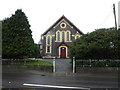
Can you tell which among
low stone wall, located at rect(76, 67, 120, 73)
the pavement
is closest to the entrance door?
the pavement

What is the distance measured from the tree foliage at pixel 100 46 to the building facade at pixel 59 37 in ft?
49.4

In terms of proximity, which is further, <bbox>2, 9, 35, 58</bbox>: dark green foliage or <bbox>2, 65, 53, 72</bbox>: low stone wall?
<bbox>2, 9, 35, 58</bbox>: dark green foliage

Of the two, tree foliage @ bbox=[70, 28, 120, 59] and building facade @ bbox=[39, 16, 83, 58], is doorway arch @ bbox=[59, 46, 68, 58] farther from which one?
tree foliage @ bbox=[70, 28, 120, 59]

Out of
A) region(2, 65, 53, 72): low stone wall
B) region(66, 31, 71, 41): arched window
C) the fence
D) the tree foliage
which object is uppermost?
region(66, 31, 71, 41): arched window

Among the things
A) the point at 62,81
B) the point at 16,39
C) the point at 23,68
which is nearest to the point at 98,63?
the point at 62,81

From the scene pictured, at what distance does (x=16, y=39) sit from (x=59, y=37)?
1602cm

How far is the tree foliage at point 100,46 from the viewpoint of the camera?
12.1 metres

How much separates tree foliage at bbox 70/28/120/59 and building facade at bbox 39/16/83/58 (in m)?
15.1

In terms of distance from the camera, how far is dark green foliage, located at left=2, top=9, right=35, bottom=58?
44.5 ft

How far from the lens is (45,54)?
29.3 m

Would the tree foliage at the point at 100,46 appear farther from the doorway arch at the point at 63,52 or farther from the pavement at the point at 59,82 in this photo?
the doorway arch at the point at 63,52

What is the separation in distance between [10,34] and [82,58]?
28.4 feet

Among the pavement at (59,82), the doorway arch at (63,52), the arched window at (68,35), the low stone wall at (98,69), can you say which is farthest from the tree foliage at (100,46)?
the arched window at (68,35)

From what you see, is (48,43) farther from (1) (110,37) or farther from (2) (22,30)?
(1) (110,37)
